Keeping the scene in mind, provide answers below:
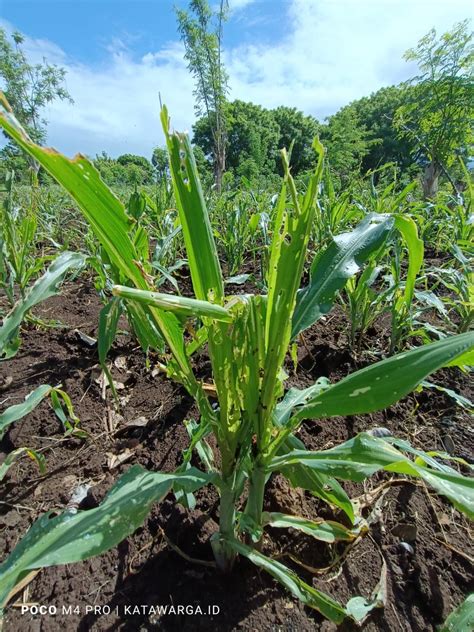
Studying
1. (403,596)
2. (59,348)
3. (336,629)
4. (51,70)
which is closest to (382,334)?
(403,596)

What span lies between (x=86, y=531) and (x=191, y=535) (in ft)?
1.14

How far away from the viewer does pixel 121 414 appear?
101 cm

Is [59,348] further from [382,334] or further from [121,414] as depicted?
[382,334]

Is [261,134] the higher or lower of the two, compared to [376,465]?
higher

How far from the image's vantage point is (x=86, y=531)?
0.39 meters

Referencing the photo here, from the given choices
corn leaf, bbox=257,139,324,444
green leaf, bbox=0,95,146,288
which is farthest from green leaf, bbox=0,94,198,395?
corn leaf, bbox=257,139,324,444

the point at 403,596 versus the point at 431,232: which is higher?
the point at 431,232

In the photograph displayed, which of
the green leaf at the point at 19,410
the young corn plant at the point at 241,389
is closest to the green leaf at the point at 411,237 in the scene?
the young corn plant at the point at 241,389

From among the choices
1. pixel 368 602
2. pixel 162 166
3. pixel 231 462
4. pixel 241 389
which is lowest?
pixel 368 602

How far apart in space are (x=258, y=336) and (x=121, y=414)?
0.76 metres

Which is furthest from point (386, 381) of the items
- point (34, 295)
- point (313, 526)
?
point (34, 295)

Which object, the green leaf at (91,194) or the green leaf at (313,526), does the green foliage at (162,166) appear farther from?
the green leaf at (313,526)

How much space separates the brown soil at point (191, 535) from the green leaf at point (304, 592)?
0.11m

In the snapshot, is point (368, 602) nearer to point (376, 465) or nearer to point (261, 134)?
point (376, 465)
